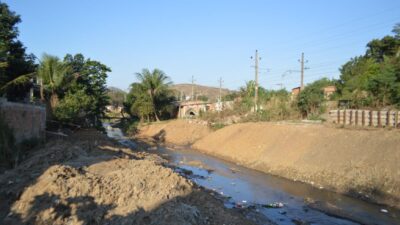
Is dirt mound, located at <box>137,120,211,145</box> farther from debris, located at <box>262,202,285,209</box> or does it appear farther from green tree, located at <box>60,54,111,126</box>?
debris, located at <box>262,202,285,209</box>

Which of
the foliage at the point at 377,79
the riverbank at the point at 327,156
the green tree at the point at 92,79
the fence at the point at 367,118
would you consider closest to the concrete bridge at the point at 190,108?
the green tree at the point at 92,79

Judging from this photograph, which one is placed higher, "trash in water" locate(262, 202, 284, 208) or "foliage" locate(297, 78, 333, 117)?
"foliage" locate(297, 78, 333, 117)

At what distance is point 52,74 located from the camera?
3434 cm

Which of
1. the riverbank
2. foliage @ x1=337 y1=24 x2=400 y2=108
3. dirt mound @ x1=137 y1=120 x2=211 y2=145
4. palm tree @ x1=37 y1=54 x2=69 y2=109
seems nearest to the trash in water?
the riverbank

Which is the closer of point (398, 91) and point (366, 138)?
point (366, 138)

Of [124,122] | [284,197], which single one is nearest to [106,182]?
[284,197]

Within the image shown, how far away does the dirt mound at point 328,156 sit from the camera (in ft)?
56.7

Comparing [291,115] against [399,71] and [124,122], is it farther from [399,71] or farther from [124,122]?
[124,122]

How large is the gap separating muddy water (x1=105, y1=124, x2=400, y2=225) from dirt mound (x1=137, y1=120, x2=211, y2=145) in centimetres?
1706

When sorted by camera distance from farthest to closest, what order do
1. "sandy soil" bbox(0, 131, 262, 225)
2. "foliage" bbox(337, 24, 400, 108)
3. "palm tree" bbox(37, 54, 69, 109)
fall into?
1. "palm tree" bbox(37, 54, 69, 109)
2. "foliage" bbox(337, 24, 400, 108)
3. "sandy soil" bbox(0, 131, 262, 225)

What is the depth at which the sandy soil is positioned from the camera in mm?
10883

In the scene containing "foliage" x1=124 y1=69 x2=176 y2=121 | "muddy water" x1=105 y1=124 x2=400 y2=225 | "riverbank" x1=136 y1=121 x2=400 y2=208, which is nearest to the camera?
"muddy water" x1=105 y1=124 x2=400 y2=225

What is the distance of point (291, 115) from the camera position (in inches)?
1432

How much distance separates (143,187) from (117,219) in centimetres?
196
